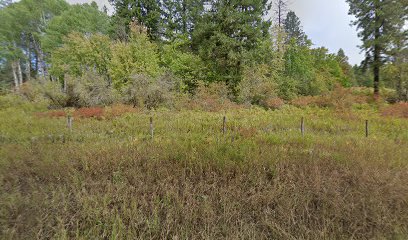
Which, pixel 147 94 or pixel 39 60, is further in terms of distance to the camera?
pixel 39 60

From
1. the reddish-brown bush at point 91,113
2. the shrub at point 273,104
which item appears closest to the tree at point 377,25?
the shrub at point 273,104

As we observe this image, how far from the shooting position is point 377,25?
21.2 meters

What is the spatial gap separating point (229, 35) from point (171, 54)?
670cm

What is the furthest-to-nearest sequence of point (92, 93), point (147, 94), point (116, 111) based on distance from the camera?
point (92, 93)
point (147, 94)
point (116, 111)

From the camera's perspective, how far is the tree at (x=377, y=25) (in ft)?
66.3

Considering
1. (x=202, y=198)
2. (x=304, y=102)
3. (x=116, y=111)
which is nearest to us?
(x=202, y=198)

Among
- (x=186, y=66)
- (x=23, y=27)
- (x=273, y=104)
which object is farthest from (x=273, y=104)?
(x=23, y=27)

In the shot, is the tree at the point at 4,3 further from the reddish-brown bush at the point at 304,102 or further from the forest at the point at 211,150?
the reddish-brown bush at the point at 304,102

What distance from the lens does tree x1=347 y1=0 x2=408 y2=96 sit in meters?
20.2

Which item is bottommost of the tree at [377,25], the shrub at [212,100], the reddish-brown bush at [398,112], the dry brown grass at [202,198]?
the dry brown grass at [202,198]

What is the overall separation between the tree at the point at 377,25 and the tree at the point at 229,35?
438 inches

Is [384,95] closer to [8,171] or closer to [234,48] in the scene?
[234,48]

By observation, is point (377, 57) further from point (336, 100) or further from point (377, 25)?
point (336, 100)

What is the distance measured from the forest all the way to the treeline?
0.60ft
